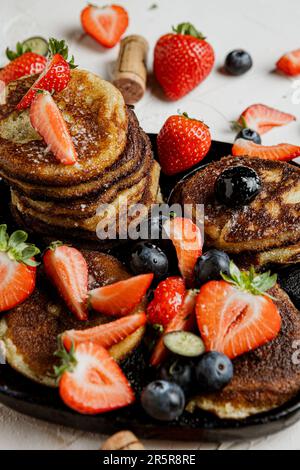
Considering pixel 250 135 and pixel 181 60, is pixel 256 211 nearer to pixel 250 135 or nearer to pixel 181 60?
pixel 250 135

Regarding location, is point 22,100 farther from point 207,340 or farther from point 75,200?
point 207,340

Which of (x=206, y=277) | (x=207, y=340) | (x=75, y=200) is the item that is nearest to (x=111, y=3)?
(x=75, y=200)

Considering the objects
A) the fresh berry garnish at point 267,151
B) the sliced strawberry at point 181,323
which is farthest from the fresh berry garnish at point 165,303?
the fresh berry garnish at point 267,151

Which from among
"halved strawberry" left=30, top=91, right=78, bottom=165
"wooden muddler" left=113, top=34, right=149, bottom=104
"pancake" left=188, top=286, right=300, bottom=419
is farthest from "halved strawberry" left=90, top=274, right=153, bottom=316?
"wooden muddler" left=113, top=34, right=149, bottom=104

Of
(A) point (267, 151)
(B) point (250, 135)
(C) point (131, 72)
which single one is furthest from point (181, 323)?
(C) point (131, 72)

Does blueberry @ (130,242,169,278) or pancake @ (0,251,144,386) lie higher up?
blueberry @ (130,242,169,278)

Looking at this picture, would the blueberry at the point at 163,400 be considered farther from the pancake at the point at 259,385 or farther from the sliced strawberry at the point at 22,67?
the sliced strawberry at the point at 22,67

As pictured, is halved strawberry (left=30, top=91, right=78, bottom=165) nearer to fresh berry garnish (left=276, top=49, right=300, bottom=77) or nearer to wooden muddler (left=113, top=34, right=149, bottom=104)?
wooden muddler (left=113, top=34, right=149, bottom=104)
